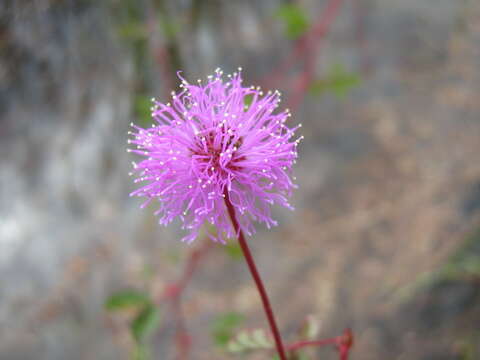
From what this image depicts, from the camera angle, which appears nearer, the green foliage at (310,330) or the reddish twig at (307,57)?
the green foliage at (310,330)

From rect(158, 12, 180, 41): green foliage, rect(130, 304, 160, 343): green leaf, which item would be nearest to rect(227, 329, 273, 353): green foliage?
rect(130, 304, 160, 343): green leaf

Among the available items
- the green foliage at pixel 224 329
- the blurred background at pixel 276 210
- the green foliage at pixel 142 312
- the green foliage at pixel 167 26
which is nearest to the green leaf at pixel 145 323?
the green foliage at pixel 142 312

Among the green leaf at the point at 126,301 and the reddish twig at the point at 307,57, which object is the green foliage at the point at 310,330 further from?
the reddish twig at the point at 307,57

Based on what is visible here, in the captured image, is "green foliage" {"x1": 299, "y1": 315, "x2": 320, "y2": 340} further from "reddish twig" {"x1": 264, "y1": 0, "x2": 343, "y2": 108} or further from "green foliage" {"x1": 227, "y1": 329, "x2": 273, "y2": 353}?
"reddish twig" {"x1": 264, "y1": 0, "x2": 343, "y2": 108}

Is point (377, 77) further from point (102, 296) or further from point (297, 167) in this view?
point (102, 296)

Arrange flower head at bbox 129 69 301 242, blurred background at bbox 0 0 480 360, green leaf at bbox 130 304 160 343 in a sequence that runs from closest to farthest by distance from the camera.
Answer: flower head at bbox 129 69 301 242, green leaf at bbox 130 304 160 343, blurred background at bbox 0 0 480 360

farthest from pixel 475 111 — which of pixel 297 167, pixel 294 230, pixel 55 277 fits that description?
pixel 55 277
